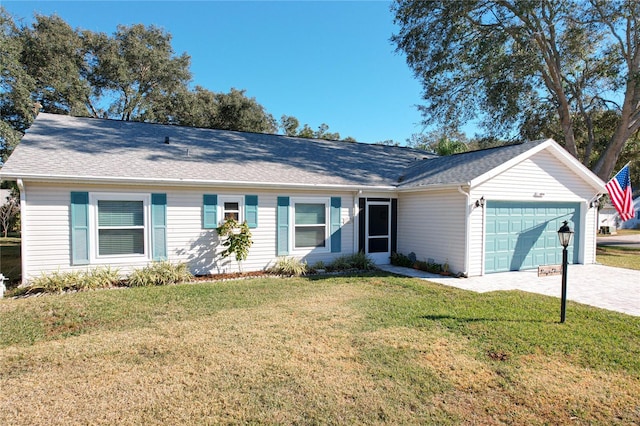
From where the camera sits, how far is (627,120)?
596 inches

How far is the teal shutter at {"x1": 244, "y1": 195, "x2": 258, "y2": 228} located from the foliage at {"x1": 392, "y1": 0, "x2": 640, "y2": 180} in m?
11.7

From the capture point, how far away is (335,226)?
10.9 metres

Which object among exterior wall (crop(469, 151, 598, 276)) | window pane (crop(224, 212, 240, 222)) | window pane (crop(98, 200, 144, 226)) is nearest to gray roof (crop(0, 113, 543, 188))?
exterior wall (crop(469, 151, 598, 276))

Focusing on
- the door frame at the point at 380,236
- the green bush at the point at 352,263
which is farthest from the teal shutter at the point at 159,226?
the door frame at the point at 380,236

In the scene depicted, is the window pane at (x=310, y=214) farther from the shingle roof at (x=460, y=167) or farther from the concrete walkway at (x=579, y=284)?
the shingle roof at (x=460, y=167)

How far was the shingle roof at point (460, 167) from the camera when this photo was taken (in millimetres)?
9836

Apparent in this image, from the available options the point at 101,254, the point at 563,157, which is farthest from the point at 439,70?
the point at 101,254

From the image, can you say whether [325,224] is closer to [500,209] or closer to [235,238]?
[235,238]

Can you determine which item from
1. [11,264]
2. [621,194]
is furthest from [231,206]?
[621,194]

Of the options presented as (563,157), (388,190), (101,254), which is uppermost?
(563,157)

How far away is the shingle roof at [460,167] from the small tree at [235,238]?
17.1 feet

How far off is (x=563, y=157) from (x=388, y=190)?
5354 millimetres

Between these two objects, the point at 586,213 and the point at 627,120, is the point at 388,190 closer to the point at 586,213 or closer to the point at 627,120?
the point at 586,213


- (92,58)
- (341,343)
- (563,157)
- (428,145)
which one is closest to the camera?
(341,343)
